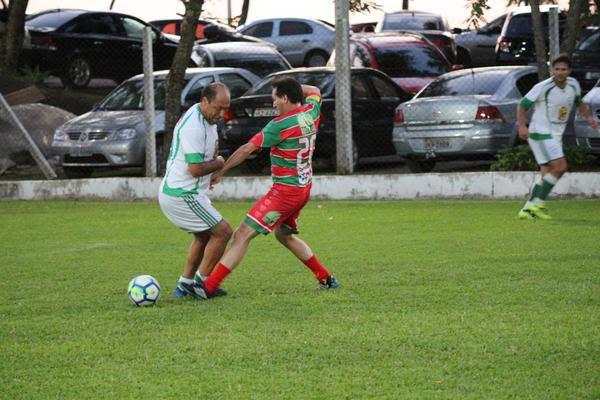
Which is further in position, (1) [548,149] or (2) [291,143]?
(1) [548,149]

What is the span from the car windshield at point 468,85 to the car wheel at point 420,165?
1010mm

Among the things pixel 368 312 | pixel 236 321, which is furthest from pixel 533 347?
pixel 236 321

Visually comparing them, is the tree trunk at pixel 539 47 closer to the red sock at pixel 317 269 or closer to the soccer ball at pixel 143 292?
the red sock at pixel 317 269

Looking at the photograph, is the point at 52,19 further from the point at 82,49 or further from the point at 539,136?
the point at 539,136

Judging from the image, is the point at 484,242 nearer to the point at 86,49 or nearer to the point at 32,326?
the point at 32,326

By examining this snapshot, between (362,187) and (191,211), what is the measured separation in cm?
826

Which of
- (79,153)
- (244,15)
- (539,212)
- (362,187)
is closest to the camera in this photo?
(539,212)

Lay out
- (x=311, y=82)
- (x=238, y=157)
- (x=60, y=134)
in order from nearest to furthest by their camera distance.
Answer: (x=238, y=157) → (x=311, y=82) → (x=60, y=134)

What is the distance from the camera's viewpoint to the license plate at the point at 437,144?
17891 mm

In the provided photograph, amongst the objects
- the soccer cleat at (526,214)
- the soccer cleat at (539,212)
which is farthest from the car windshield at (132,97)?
the soccer cleat at (539,212)

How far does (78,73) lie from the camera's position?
27.4 meters

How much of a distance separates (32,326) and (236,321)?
1.32 metres

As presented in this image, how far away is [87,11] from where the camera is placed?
1122 inches

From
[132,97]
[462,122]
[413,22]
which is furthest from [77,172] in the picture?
[413,22]
